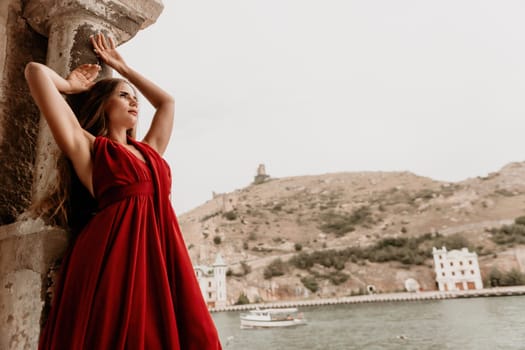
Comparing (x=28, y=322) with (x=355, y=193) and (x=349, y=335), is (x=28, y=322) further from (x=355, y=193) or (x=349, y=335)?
(x=355, y=193)

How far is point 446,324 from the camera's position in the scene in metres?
20.4

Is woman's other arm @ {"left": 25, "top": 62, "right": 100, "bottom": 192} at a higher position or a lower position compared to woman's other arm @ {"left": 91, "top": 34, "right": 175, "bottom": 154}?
lower

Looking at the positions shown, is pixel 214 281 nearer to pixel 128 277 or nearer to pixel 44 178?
pixel 44 178

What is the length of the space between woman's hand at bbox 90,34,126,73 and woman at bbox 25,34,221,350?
0.63 ft

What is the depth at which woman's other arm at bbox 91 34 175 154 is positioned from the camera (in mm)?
1148

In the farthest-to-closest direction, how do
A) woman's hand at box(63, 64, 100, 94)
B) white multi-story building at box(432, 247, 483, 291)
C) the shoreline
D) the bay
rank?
white multi-story building at box(432, 247, 483, 291) → the shoreline → the bay → woman's hand at box(63, 64, 100, 94)

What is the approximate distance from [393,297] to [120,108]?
3215 cm

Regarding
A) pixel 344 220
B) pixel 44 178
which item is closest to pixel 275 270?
pixel 344 220

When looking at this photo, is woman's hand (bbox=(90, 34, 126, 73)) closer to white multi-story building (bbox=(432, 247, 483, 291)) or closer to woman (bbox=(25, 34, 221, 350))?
woman (bbox=(25, 34, 221, 350))

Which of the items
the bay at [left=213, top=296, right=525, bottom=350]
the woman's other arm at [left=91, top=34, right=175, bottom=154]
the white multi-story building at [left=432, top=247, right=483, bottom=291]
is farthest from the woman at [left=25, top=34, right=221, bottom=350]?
the white multi-story building at [left=432, top=247, right=483, bottom=291]

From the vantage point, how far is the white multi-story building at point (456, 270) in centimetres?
2906

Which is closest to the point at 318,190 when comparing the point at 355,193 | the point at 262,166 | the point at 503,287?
the point at 355,193

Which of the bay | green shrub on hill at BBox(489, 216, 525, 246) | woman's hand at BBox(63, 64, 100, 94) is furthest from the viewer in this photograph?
green shrub on hill at BBox(489, 216, 525, 246)

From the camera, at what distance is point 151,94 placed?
1195mm
